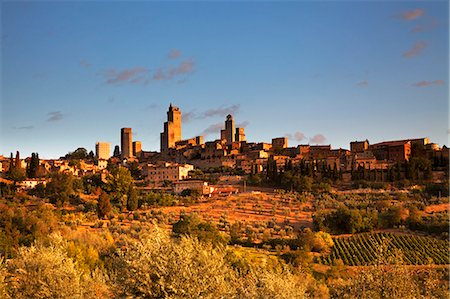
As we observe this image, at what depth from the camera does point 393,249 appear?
95.8 feet

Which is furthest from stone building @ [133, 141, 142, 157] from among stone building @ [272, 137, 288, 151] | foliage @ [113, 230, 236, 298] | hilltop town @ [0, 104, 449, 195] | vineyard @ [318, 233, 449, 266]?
foliage @ [113, 230, 236, 298]

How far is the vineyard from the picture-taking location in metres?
28.8

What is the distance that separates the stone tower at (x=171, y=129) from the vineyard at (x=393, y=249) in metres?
61.7

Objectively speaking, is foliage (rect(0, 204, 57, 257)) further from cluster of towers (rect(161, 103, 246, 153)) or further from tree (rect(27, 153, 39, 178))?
cluster of towers (rect(161, 103, 246, 153))

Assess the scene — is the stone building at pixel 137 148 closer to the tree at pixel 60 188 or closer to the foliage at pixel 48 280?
the tree at pixel 60 188

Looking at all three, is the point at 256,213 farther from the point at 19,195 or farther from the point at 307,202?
the point at 19,195

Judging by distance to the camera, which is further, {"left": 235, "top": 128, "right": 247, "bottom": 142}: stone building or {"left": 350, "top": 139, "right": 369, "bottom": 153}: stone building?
{"left": 235, "top": 128, "right": 247, "bottom": 142}: stone building

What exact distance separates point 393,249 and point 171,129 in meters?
69.3

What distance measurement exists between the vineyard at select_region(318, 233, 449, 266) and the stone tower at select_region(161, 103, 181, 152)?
203ft

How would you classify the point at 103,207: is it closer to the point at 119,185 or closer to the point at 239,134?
the point at 119,185

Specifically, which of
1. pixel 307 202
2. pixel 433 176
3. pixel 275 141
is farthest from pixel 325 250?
pixel 275 141

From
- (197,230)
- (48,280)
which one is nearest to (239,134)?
(197,230)

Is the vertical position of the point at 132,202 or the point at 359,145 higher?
the point at 359,145

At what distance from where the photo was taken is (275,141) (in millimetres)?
85188
